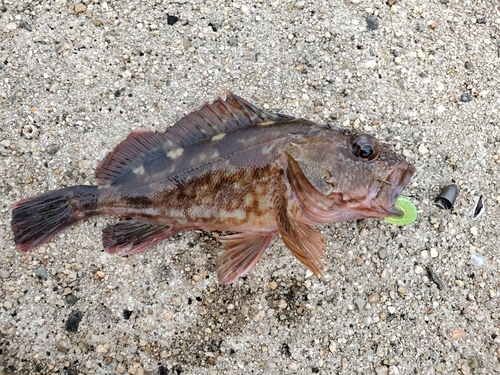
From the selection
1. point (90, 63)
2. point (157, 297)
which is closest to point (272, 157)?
point (157, 297)

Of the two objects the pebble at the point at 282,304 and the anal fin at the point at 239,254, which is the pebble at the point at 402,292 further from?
the anal fin at the point at 239,254

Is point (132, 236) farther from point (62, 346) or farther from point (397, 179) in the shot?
point (397, 179)

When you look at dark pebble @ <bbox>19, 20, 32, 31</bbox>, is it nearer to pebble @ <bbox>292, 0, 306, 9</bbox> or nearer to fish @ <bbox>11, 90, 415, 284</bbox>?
fish @ <bbox>11, 90, 415, 284</bbox>

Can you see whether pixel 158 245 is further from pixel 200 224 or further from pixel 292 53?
pixel 292 53

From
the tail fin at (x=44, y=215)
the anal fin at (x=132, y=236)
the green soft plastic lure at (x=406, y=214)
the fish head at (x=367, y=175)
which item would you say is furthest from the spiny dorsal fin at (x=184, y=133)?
the green soft plastic lure at (x=406, y=214)

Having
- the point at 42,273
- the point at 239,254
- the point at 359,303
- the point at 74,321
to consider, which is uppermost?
the point at 239,254

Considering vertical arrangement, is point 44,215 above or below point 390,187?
below

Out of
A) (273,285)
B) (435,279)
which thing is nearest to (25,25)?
(273,285)
